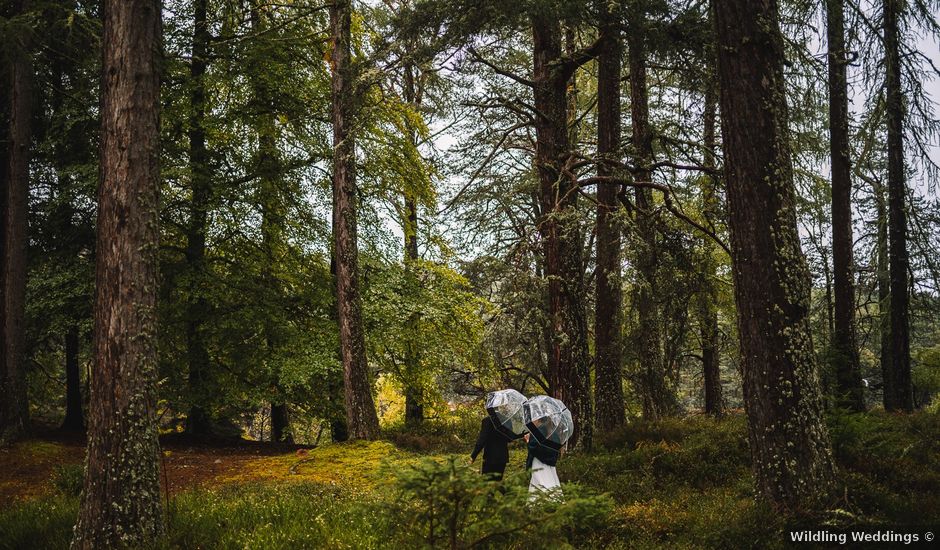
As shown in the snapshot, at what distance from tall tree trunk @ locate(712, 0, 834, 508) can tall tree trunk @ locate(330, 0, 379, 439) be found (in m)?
8.28

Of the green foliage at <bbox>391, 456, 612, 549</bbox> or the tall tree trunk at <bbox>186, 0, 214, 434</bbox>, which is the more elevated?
the tall tree trunk at <bbox>186, 0, 214, 434</bbox>

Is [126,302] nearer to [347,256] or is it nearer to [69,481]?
[69,481]

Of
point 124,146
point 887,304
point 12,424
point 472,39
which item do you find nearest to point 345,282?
point 472,39

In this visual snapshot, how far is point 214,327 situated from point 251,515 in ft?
28.3

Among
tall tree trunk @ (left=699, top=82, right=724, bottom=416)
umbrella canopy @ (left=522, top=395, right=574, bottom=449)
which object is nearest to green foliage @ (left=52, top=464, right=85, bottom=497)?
umbrella canopy @ (left=522, top=395, right=574, bottom=449)

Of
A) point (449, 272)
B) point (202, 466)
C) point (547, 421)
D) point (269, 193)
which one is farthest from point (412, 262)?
point (547, 421)

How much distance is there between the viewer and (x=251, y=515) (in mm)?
7082

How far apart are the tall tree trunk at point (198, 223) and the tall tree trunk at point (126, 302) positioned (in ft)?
25.5

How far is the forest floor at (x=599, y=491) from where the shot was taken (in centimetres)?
587

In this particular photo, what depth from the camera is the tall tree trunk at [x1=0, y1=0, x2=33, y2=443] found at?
1253 cm

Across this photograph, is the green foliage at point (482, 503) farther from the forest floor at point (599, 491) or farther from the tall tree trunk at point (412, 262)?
the tall tree trunk at point (412, 262)

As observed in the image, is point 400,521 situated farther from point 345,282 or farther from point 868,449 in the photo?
point 345,282

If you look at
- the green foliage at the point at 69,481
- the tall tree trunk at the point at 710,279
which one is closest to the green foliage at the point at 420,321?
the tall tree trunk at the point at 710,279

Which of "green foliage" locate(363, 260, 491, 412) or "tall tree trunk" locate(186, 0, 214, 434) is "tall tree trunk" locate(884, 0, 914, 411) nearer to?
"green foliage" locate(363, 260, 491, 412)
